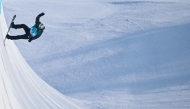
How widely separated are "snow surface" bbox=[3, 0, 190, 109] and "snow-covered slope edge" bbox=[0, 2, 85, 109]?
6.36 feet

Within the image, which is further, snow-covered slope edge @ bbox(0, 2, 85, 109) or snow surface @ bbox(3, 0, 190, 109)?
snow surface @ bbox(3, 0, 190, 109)

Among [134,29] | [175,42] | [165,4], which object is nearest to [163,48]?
[175,42]

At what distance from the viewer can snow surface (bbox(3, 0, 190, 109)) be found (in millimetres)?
12906

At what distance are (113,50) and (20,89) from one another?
25.2 feet

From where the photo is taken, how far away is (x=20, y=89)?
28.7ft

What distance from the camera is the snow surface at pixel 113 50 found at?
12906mm

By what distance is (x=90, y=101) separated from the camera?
11.9 meters

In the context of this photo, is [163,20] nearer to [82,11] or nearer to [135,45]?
[135,45]

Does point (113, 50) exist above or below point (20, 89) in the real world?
below

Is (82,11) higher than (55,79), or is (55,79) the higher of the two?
(82,11)

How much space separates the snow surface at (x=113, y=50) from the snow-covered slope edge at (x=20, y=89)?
76.3 inches

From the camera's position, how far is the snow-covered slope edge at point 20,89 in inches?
310

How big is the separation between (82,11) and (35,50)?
19.6 feet

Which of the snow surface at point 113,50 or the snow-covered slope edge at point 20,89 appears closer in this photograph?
the snow-covered slope edge at point 20,89
